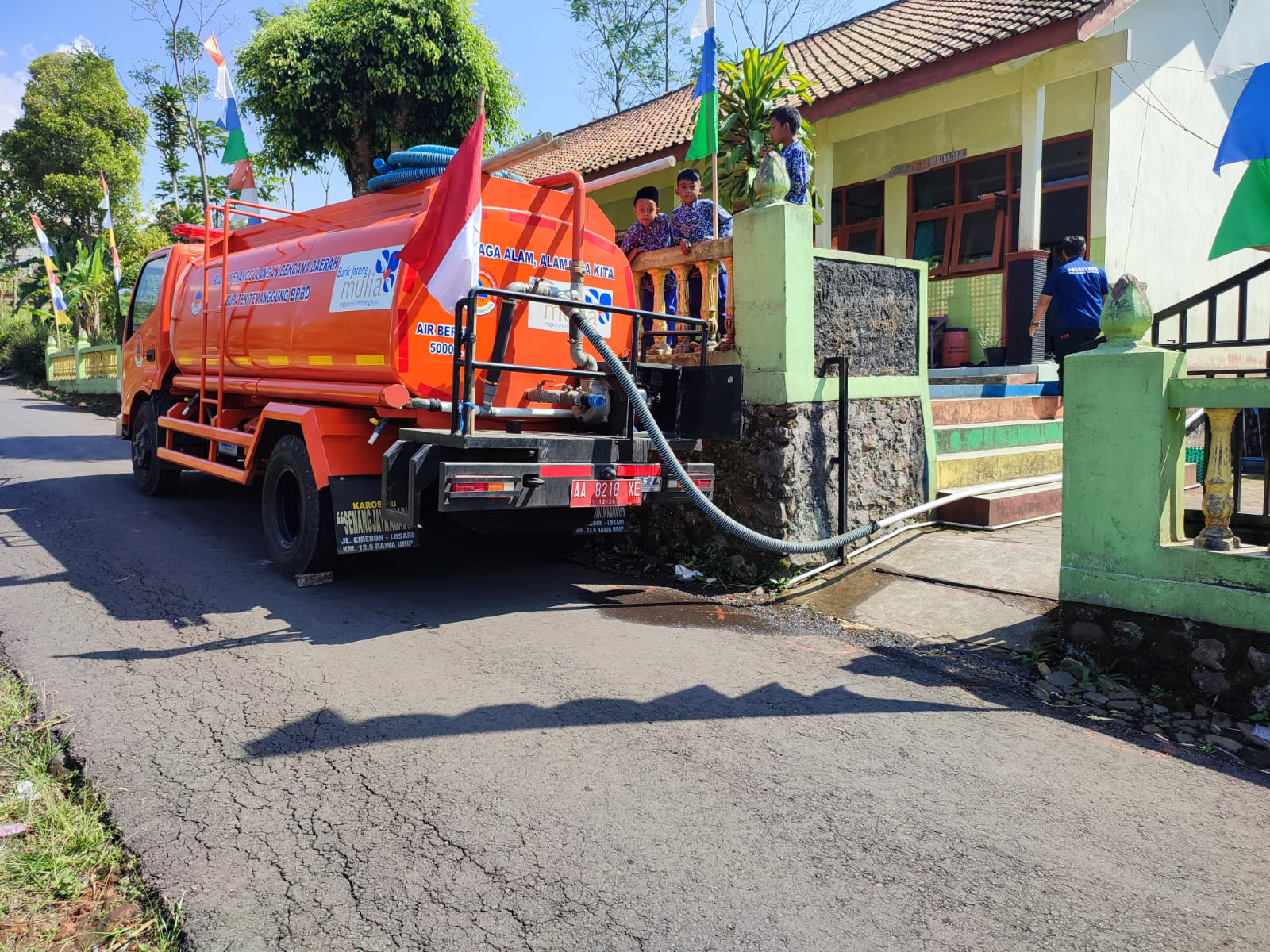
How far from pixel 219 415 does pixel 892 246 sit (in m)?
10.3

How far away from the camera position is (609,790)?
295 cm

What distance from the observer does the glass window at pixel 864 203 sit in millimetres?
13953

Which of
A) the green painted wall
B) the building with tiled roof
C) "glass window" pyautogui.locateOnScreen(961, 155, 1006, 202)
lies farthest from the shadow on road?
"glass window" pyautogui.locateOnScreen(961, 155, 1006, 202)

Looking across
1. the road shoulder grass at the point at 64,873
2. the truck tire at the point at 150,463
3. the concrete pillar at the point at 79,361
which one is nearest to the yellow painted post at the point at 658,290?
the road shoulder grass at the point at 64,873

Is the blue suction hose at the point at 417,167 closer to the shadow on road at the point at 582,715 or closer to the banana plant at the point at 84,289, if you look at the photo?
the shadow on road at the point at 582,715

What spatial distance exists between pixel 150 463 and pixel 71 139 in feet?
97.5

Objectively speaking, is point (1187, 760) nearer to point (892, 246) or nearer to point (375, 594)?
point (375, 594)

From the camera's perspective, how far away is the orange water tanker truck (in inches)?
189

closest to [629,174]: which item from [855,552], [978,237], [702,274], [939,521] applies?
[702,274]

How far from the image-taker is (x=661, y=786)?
2.98m

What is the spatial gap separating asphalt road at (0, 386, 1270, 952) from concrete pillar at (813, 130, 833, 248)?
31.8 feet

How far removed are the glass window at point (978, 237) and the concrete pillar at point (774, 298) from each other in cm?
756

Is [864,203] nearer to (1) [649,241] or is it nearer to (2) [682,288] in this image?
(1) [649,241]

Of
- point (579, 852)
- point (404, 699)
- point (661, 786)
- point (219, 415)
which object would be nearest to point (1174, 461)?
point (661, 786)
